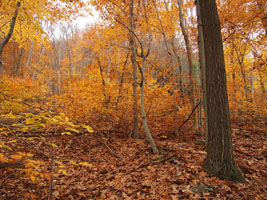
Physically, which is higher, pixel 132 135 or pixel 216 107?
pixel 216 107

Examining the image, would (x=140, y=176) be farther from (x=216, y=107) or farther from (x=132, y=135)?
(x=132, y=135)

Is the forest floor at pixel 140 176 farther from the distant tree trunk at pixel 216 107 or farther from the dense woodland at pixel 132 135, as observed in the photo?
the distant tree trunk at pixel 216 107

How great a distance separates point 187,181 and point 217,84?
2.12 m

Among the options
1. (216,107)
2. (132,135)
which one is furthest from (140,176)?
(132,135)

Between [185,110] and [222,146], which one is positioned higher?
[185,110]

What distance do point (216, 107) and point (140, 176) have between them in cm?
237

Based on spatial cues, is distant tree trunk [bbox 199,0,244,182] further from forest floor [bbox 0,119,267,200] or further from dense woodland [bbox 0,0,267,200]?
forest floor [bbox 0,119,267,200]

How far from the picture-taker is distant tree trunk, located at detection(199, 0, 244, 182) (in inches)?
125

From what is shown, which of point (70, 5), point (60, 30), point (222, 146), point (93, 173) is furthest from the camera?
point (60, 30)

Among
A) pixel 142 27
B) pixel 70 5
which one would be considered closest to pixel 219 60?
pixel 142 27

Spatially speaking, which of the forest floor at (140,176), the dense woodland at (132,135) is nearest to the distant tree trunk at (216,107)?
the dense woodland at (132,135)

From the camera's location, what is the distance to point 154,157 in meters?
4.75

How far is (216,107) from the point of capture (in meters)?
3.23

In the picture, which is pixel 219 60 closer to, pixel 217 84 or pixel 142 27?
pixel 217 84
